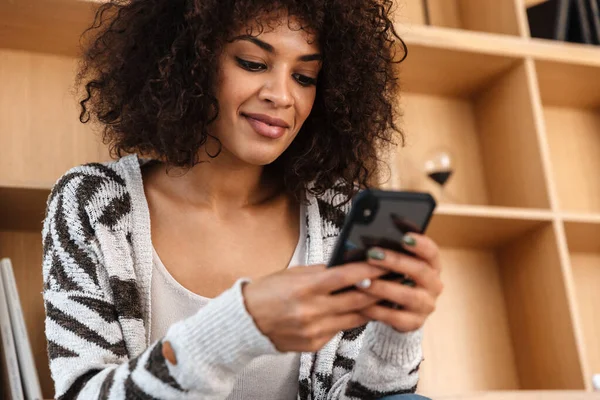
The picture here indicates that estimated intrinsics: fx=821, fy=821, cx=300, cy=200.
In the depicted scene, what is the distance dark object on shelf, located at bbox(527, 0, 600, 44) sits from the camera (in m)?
2.19

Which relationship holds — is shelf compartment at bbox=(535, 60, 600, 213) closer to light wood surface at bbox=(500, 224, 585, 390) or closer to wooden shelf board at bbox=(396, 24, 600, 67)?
wooden shelf board at bbox=(396, 24, 600, 67)

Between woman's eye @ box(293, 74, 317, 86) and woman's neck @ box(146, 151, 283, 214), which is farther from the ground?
woman's eye @ box(293, 74, 317, 86)

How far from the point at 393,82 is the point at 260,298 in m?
0.76

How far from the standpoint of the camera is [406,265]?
3.19 feet

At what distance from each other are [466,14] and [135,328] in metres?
1.48

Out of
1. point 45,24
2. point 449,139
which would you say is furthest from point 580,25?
point 45,24

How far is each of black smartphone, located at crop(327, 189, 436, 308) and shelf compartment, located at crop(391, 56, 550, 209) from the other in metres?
1.09

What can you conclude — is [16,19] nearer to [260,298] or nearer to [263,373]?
[263,373]

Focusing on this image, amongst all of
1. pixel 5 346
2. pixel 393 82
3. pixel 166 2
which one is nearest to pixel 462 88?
pixel 393 82

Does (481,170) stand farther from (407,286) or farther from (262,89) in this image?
(407,286)

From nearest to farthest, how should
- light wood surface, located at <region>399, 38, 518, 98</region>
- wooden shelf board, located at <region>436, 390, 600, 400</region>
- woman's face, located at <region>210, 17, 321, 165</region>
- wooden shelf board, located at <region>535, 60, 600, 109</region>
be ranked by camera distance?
1. woman's face, located at <region>210, 17, 321, 165</region>
2. wooden shelf board, located at <region>436, 390, 600, 400</region>
3. light wood surface, located at <region>399, 38, 518, 98</region>
4. wooden shelf board, located at <region>535, 60, 600, 109</region>

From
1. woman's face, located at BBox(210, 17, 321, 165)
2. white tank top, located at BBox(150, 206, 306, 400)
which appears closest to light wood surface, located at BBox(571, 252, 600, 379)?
white tank top, located at BBox(150, 206, 306, 400)

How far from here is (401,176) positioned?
2199 mm

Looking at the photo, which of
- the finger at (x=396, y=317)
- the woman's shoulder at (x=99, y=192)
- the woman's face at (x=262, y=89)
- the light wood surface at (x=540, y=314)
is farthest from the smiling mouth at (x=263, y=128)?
the light wood surface at (x=540, y=314)
